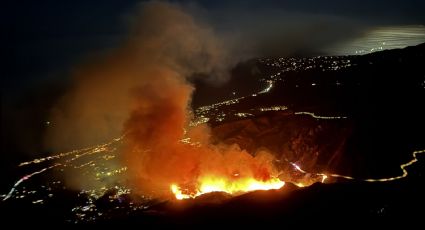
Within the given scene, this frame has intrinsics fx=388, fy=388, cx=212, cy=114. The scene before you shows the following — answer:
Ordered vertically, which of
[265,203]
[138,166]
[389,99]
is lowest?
[265,203]

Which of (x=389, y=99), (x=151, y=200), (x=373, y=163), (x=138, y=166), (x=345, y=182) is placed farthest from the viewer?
(x=389, y=99)

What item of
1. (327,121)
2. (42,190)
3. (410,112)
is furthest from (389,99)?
(42,190)

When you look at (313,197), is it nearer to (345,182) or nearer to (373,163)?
(345,182)

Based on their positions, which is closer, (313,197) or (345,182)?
(313,197)

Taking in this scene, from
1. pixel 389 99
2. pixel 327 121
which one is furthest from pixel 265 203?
pixel 389 99

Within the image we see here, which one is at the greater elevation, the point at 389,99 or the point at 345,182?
the point at 389,99

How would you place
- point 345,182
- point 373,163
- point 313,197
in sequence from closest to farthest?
point 313,197 < point 345,182 < point 373,163
